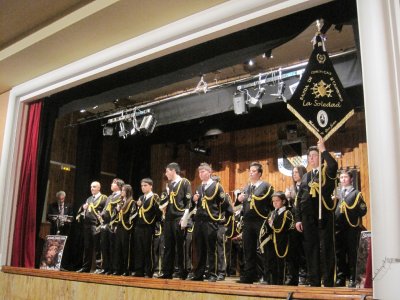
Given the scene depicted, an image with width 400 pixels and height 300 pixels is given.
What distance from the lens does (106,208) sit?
237 inches

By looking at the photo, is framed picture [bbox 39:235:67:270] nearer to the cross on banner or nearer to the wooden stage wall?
the wooden stage wall

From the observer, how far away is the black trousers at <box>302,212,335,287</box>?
3918 mm

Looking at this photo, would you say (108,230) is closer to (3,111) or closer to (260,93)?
(3,111)

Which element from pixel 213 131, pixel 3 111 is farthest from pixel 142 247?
pixel 213 131

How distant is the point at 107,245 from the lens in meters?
5.96

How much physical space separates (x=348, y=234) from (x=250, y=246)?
3.46 ft

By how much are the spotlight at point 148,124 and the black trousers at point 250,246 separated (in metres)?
3.44

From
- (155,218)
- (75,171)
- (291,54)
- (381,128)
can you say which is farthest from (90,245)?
(381,128)

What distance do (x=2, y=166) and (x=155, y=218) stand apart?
1.98 meters

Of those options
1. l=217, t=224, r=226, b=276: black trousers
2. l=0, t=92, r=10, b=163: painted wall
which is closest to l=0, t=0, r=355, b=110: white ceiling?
l=0, t=92, r=10, b=163: painted wall

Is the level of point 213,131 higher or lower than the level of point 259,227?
higher

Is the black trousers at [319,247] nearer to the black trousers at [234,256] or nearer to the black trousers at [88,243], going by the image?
the black trousers at [234,256]

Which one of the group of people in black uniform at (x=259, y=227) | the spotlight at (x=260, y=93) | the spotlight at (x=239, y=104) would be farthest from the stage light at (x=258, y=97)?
the group of people in black uniform at (x=259, y=227)

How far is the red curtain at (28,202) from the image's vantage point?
540cm
